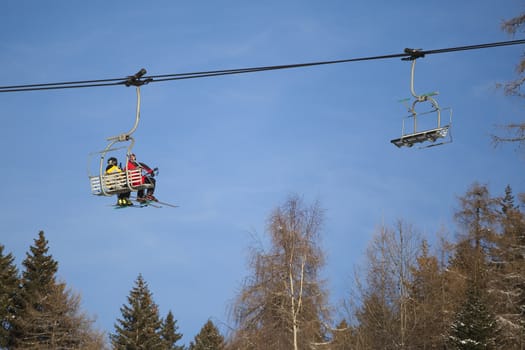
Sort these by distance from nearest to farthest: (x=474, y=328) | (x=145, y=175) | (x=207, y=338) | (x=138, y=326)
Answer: (x=145, y=175) < (x=474, y=328) < (x=138, y=326) < (x=207, y=338)

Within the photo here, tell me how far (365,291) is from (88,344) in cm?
1760

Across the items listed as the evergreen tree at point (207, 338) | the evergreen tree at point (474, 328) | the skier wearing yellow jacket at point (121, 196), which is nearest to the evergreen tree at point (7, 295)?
the evergreen tree at point (207, 338)

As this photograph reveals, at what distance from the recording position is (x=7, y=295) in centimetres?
5603

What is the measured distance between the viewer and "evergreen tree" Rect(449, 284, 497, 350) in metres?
35.6

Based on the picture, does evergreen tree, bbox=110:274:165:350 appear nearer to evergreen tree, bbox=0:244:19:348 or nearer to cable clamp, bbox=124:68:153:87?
evergreen tree, bbox=0:244:19:348

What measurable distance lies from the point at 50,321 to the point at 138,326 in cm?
511

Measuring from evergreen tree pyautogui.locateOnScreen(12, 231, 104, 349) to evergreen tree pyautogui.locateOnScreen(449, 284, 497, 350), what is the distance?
948 inches

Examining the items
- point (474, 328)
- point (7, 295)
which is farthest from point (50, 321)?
point (474, 328)

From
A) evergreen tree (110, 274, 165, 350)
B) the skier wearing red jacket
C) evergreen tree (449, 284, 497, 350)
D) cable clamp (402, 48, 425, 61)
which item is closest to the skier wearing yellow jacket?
the skier wearing red jacket

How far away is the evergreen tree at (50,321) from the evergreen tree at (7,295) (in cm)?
40

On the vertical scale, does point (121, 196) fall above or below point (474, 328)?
below

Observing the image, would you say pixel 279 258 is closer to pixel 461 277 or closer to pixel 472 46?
pixel 461 277

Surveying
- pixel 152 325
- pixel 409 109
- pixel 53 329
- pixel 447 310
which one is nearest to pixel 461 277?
pixel 447 310

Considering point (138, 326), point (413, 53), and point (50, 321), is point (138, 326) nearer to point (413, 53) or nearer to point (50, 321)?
point (50, 321)
